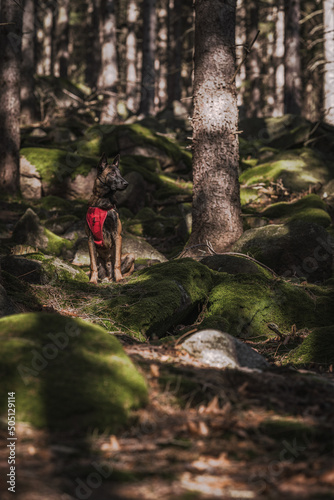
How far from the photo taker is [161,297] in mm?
6047

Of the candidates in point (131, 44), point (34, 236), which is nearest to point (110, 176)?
point (34, 236)

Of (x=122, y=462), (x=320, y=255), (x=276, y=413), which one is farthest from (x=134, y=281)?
(x=122, y=462)

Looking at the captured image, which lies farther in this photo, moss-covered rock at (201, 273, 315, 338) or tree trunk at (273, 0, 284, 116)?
tree trunk at (273, 0, 284, 116)

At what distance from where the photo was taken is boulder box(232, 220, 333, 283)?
8.23 m

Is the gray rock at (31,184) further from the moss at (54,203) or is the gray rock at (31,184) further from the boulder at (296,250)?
the boulder at (296,250)

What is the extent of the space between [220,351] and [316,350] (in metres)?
1.60

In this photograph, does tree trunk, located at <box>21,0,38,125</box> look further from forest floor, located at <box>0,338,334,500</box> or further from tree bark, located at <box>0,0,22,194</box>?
forest floor, located at <box>0,338,334,500</box>

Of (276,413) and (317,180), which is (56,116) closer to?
(317,180)

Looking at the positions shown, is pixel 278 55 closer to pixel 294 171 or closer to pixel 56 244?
pixel 294 171

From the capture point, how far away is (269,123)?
78.7 feet

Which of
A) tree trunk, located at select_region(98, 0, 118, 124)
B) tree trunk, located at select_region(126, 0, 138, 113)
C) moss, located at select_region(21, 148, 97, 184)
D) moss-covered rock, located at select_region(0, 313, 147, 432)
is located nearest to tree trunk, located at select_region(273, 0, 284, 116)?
tree trunk, located at select_region(126, 0, 138, 113)

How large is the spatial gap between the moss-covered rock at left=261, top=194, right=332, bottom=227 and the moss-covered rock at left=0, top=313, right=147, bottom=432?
7.06 m

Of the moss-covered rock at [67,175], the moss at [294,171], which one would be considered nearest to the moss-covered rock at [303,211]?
the moss at [294,171]

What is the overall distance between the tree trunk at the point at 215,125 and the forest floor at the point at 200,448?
533 cm
